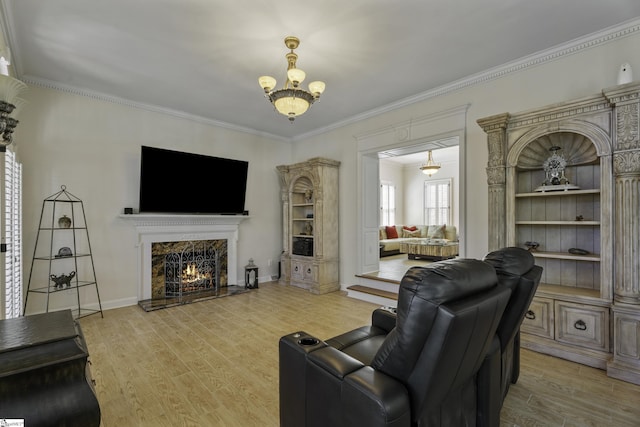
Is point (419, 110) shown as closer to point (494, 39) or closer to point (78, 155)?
point (494, 39)

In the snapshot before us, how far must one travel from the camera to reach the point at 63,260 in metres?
3.93

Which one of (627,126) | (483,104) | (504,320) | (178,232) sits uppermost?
(483,104)

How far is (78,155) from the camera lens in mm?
4051

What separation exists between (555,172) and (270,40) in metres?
3.17

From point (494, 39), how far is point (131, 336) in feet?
16.2

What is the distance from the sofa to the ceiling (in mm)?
5290

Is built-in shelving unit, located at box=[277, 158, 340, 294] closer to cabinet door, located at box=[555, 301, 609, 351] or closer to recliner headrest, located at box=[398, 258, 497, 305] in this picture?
cabinet door, located at box=[555, 301, 609, 351]

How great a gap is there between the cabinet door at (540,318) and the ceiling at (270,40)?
2596mm

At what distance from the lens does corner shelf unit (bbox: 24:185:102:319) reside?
3.76 m

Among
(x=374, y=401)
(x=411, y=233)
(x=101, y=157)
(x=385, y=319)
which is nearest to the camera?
(x=374, y=401)

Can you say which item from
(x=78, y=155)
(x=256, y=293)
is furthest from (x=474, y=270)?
(x=78, y=155)

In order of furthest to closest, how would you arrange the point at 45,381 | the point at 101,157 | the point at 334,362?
the point at 101,157 < the point at 334,362 < the point at 45,381

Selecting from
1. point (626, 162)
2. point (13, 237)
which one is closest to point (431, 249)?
point (626, 162)

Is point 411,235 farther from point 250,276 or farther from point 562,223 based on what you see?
point 562,223
